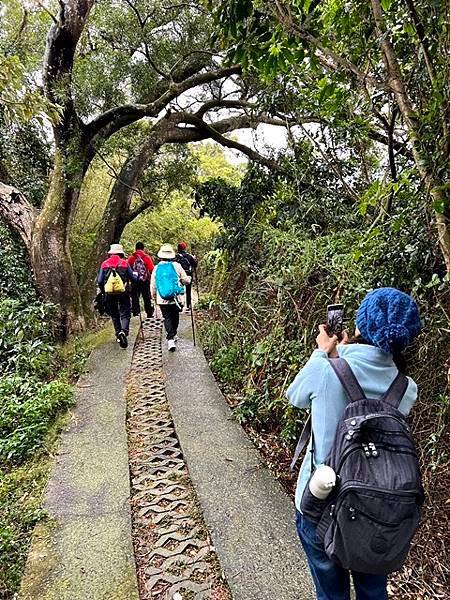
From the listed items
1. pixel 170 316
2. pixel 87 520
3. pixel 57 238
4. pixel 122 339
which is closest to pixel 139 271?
pixel 57 238

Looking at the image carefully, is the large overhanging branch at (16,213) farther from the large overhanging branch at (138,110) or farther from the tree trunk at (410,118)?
the tree trunk at (410,118)

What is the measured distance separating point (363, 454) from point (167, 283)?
5172mm

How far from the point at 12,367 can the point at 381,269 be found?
5.25m

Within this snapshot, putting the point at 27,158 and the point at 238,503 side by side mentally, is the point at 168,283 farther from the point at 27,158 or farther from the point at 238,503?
the point at 27,158

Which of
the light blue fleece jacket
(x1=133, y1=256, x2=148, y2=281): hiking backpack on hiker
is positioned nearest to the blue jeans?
the light blue fleece jacket

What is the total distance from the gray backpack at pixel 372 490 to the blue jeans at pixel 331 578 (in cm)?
21

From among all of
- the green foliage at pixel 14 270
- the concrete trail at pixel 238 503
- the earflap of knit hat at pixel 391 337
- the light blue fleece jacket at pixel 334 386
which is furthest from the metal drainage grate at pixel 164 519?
the green foliage at pixel 14 270

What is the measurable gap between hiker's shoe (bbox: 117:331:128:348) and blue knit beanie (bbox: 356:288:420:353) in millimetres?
5682

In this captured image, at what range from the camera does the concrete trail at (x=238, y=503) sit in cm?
266

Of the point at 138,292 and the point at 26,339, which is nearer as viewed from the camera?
the point at 26,339

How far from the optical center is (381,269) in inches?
137

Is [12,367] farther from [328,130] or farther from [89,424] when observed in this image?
[328,130]

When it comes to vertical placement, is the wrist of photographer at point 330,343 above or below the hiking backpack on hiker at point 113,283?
below

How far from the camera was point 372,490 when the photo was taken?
1.57 meters
